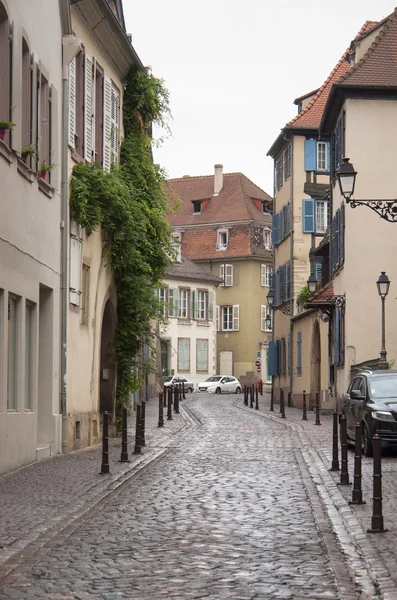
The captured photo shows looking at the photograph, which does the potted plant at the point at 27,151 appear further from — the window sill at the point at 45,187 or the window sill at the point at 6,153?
the window sill at the point at 45,187

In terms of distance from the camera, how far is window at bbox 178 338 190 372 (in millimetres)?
90375

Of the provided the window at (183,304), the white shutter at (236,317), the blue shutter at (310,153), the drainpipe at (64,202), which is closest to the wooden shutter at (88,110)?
the drainpipe at (64,202)

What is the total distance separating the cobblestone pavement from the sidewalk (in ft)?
0.57

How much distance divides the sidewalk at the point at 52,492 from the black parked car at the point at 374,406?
361cm

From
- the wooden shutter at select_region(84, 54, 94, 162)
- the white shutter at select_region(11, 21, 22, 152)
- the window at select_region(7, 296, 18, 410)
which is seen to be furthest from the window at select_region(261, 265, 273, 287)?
the white shutter at select_region(11, 21, 22, 152)

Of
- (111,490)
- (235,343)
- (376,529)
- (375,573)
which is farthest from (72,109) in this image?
(235,343)

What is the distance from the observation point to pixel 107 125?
26516 mm

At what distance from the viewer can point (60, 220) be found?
72.5 ft

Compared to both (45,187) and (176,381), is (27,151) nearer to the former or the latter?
(45,187)

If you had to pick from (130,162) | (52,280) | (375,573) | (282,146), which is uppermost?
(282,146)

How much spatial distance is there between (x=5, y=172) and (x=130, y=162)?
1097 cm

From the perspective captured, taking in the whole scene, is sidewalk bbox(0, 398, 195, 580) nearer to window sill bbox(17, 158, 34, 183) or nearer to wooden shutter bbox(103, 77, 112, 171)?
window sill bbox(17, 158, 34, 183)

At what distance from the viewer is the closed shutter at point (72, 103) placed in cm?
2273

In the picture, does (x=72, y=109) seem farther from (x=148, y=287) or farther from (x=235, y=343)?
(x=235, y=343)
